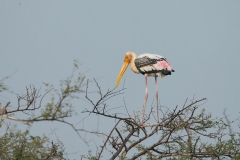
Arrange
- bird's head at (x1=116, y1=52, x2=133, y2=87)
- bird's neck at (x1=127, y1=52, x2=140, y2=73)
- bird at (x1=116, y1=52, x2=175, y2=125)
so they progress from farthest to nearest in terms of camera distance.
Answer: bird's head at (x1=116, y1=52, x2=133, y2=87), bird's neck at (x1=127, y1=52, x2=140, y2=73), bird at (x1=116, y1=52, x2=175, y2=125)

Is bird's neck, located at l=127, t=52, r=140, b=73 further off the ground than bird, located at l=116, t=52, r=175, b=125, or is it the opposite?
bird's neck, located at l=127, t=52, r=140, b=73

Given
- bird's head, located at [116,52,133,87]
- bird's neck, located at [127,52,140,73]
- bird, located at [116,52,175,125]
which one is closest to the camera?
bird, located at [116,52,175,125]

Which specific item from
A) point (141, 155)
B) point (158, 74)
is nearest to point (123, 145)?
point (141, 155)

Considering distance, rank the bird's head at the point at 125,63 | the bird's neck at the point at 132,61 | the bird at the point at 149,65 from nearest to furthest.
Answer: the bird at the point at 149,65 < the bird's neck at the point at 132,61 < the bird's head at the point at 125,63

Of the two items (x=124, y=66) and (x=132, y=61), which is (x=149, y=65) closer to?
(x=132, y=61)

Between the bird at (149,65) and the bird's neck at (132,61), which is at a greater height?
the bird's neck at (132,61)

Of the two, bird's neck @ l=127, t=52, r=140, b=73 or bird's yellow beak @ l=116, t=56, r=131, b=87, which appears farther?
bird's yellow beak @ l=116, t=56, r=131, b=87

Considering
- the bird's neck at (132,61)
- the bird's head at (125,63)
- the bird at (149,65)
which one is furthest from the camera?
the bird's head at (125,63)

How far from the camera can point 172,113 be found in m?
8.04

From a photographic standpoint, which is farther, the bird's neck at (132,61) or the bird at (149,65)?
the bird's neck at (132,61)

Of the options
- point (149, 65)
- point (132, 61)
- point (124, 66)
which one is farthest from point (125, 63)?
point (149, 65)

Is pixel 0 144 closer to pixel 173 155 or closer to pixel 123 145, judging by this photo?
pixel 123 145

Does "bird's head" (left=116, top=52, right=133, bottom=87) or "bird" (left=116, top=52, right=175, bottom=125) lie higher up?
"bird's head" (left=116, top=52, right=133, bottom=87)

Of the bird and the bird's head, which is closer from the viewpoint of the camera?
the bird
